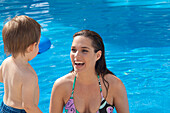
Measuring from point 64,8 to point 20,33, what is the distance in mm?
8825

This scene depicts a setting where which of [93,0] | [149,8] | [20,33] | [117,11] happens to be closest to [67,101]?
[20,33]

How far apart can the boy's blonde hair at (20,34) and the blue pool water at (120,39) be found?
91.7 inches

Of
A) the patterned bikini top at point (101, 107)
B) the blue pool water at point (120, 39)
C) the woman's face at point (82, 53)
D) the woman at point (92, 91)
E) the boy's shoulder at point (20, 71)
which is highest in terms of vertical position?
the woman's face at point (82, 53)

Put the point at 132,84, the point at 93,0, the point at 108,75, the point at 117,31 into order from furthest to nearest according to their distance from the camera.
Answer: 1. the point at 93,0
2. the point at 117,31
3. the point at 132,84
4. the point at 108,75

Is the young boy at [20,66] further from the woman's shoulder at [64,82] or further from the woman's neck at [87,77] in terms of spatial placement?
the woman's neck at [87,77]

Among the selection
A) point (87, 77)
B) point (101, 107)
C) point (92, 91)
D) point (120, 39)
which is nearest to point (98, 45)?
point (87, 77)

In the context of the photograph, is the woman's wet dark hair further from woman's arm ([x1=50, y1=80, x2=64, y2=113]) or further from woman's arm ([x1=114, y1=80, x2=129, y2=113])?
woman's arm ([x1=50, y1=80, x2=64, y2=113])

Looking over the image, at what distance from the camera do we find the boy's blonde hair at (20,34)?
9.36 ft

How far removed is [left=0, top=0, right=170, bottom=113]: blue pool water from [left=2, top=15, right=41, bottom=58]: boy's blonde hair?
2.33 meters

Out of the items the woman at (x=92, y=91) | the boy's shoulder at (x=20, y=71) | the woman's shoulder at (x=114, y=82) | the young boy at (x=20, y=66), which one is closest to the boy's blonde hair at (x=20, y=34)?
the young boy at (x=20, y=66)

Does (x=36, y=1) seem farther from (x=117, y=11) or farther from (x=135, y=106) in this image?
(x=135, y=106)

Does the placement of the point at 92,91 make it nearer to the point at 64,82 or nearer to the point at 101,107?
the point at 101,107

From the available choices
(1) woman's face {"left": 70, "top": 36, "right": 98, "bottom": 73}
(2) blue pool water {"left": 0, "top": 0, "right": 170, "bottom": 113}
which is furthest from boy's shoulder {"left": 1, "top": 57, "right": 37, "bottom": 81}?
(2) blue pool water {"left": 0, "top": 0, "right": 170, "bottom": 113}

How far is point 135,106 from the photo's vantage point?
5168 mm
